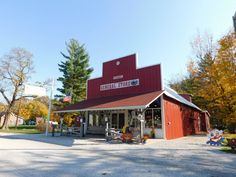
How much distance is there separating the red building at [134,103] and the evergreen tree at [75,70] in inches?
430

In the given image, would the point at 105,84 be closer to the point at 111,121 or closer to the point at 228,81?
the point at 111,121

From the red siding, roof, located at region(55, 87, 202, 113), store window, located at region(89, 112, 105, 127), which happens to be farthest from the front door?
the red siding

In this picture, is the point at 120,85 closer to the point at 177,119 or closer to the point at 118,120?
the point at 118,120

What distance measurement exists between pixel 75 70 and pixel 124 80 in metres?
16.4

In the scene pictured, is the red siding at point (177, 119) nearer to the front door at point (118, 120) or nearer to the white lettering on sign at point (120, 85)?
the white lettering on sign at point (120, 85)

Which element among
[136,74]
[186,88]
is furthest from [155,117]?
[186,88]

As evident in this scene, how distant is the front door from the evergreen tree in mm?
13869

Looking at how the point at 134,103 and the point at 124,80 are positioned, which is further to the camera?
the point at 124,80

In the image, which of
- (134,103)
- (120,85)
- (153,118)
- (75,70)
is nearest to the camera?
(134,103)

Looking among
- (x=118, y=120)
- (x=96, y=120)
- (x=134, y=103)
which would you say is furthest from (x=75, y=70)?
(x=134, y=103)

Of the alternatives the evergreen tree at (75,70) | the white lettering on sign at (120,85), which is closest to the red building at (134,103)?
the white lettering on sign at (120,85)

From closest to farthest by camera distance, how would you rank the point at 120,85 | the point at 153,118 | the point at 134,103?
the point at 134,103 < the point at 153,118 < the point at 120,85

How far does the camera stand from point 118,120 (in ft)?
55.7

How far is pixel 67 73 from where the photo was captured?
1212 inches
